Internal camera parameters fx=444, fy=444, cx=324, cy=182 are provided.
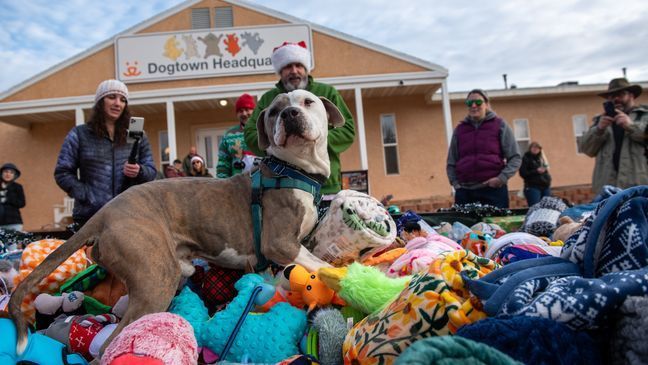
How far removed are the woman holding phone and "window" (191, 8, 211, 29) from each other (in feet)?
31.7

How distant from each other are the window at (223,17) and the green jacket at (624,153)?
33.3ft

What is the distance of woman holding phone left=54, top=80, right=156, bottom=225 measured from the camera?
137 inches

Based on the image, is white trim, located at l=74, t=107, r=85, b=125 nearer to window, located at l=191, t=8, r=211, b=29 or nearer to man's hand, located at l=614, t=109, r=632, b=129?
window, located at l=191, t=8, r=211, b=29

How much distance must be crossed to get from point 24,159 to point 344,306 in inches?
563

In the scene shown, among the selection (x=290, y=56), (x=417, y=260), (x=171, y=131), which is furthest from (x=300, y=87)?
(x=171, y=131)

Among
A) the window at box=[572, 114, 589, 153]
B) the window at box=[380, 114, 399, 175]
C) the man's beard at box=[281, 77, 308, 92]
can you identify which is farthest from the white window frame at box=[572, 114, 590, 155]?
the man's beard at box=[281, 77, 308, 92]

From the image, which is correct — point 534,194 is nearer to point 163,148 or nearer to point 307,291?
point 307,291

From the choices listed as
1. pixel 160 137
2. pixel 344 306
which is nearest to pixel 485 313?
pixel 344 306

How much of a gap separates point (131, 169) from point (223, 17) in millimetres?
10122

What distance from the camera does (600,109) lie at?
591 inches

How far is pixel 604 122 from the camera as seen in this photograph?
183 inches

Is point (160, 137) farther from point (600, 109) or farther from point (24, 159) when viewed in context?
point (600, 109)

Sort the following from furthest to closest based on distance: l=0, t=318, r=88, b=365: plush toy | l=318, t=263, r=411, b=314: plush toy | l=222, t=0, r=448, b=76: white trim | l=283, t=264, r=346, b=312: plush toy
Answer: l=222, t=0, r=448, b=76: white trim
l=283, t=264, r=346, b=312: plush toy
l=318, t=263, r=411, b=314: plush toy
l=0, t=318, r=88, b=365: plush toy

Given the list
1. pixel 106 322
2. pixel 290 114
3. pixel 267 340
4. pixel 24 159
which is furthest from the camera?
pixel 24 159
